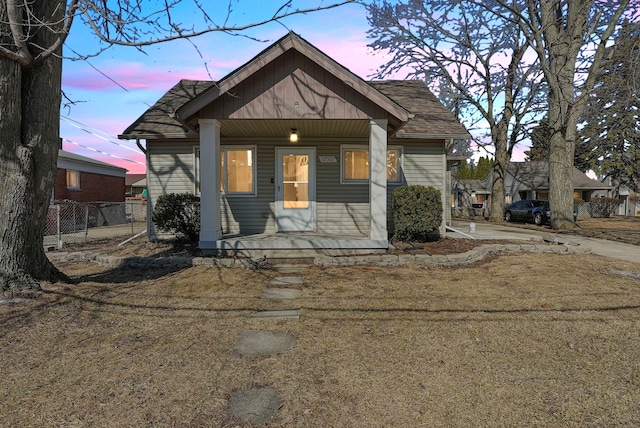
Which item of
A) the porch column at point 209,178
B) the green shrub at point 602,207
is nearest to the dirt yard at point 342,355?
the porch column at point 209,178

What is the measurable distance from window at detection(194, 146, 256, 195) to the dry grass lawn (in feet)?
14.9

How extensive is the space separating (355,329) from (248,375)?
137 cm

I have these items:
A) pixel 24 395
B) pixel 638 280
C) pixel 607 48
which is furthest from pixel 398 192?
pixel 607 48

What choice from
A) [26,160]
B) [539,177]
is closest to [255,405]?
[26,160]

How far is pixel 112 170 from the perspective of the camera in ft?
79.3

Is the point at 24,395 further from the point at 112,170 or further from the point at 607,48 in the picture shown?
the point at 112,170

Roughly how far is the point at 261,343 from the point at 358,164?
24.1ft

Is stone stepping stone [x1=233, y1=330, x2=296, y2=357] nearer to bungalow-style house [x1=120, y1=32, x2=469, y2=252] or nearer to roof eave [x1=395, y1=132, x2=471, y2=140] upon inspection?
bungalow-style house [x1=120, y1=32, x2=469, y2=252]

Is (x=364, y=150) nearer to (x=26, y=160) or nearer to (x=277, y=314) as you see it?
(x=277, y=314)

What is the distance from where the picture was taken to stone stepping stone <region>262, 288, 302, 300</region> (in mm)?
5211

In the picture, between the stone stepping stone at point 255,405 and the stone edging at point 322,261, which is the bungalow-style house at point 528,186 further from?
the stone stepping stone at point 255,405

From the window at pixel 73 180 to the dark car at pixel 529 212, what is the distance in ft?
86.4

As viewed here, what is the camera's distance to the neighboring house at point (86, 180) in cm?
1908

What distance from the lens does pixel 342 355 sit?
3.28 meters
